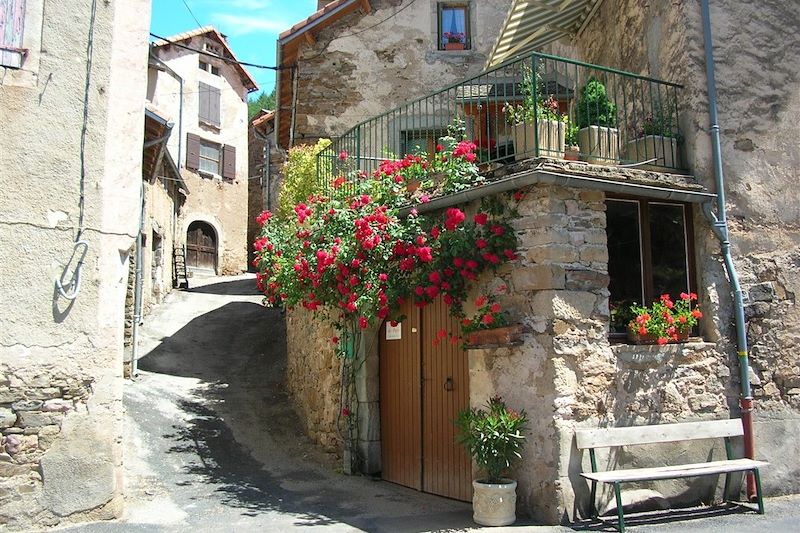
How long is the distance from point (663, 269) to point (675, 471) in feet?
6.09

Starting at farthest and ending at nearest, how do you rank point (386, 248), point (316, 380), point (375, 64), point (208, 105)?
point (208, 105)
point (375, 64)
point (316, 380)
point (386, 248)

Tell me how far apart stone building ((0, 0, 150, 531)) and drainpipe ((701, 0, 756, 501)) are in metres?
5.43

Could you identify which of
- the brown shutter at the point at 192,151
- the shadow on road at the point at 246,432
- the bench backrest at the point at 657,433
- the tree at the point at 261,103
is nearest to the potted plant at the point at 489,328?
the bench backrest at the point at 657,433

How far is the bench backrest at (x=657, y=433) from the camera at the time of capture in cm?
556

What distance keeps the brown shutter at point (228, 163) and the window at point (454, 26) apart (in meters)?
11.9

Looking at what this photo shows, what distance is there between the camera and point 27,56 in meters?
6.05

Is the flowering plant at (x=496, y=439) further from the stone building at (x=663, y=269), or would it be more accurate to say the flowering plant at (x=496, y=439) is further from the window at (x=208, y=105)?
the window at (x=208, y=105)

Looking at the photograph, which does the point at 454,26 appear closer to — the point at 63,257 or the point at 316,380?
the point at 316,380

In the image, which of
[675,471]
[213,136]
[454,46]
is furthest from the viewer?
[213,136]

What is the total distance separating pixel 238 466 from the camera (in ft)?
26.3

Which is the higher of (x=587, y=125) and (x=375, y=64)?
(x=375, y=64)

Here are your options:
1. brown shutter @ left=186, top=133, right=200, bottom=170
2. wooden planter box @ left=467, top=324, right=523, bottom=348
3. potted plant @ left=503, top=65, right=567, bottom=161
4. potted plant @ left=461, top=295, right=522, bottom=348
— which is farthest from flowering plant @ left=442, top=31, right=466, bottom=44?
brown shutter @ left=186, top=133, right=200, bottom=170

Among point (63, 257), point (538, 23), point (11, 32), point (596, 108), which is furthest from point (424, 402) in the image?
point (538, 23)

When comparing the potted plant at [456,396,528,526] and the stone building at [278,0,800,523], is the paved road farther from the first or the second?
the stone building at [278,0,800,523]
